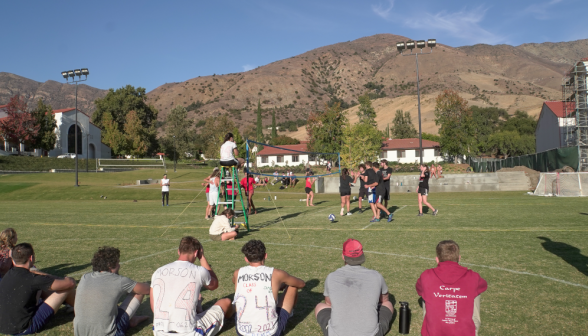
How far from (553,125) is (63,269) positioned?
61.0 meters

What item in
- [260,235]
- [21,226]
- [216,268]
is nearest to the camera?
[216,268]

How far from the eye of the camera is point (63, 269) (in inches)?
347

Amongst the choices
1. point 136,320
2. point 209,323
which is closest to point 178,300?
point 209,323

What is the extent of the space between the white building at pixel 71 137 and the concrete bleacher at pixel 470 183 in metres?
58.1

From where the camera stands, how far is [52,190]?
37.8 meters

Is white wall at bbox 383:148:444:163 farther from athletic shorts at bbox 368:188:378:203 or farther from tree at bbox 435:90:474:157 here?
athletic shorts at bbox 368:188:378:203

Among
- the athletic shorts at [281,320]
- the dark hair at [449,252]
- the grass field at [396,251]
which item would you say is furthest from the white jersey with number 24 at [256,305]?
the dark hair at [449,252]

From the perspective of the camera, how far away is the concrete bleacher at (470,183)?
35.1 metres

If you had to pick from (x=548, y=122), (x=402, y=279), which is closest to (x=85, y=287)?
(x=402, y=279)

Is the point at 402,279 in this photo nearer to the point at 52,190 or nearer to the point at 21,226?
the point at 21,226

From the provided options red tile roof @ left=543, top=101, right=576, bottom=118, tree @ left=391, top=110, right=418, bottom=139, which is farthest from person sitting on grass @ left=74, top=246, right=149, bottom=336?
tree @ left=391, top=110, right=418, bottom=139

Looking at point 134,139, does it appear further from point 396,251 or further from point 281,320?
point 281,320

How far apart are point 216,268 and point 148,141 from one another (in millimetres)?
90540

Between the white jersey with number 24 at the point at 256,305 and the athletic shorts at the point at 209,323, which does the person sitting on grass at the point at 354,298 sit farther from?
the athletic shorts at the point at 209,323
